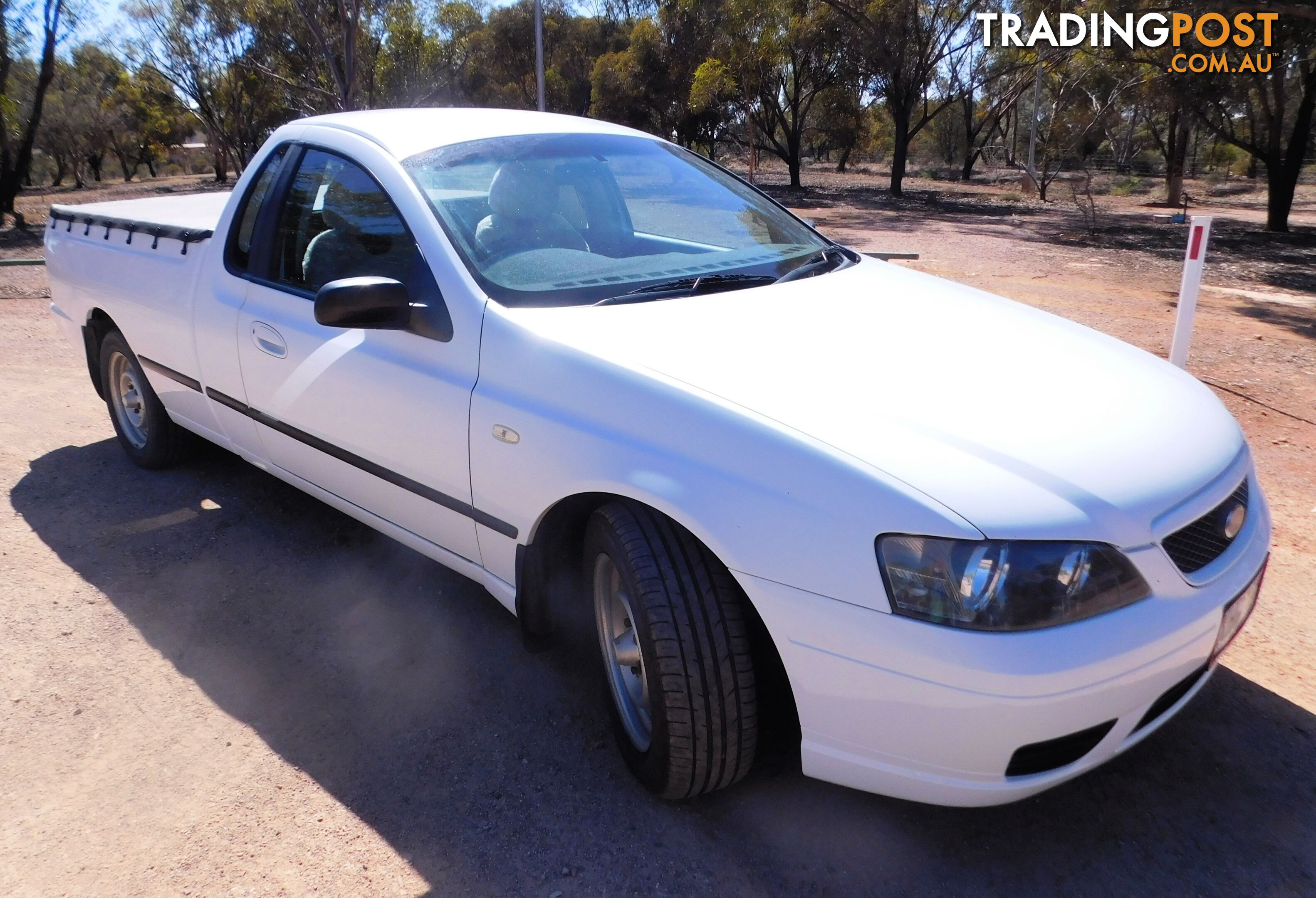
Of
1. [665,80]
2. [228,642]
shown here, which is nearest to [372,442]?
[228,642]

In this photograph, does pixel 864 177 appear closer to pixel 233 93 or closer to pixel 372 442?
pixel 233 93

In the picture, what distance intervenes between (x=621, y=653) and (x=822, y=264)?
1.54 meters

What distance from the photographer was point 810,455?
2.11 meters

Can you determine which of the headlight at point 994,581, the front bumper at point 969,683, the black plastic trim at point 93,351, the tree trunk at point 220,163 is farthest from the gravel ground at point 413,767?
the tree trunk at point 220,163

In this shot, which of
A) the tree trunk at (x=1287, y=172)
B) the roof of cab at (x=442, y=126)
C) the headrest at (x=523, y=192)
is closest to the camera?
the headrest at (x=523, y=192)

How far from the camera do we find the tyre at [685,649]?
→ 2322mm

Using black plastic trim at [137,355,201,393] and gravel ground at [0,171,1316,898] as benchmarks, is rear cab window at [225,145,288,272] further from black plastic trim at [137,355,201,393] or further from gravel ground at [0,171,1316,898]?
gravel ground at [0,171,1316,898]

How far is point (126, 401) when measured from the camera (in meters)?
5.04

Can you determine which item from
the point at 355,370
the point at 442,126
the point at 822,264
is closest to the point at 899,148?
the point at 822,264

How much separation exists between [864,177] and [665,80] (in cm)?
1078

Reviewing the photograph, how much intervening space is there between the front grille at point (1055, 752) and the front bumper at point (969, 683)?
1 centimetres

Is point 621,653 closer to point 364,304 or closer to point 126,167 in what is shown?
point 364,304

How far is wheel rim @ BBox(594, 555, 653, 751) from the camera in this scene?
Answer: 2658 mm

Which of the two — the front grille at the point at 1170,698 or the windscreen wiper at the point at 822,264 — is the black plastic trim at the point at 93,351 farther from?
the front grille at the point at 1170,698
